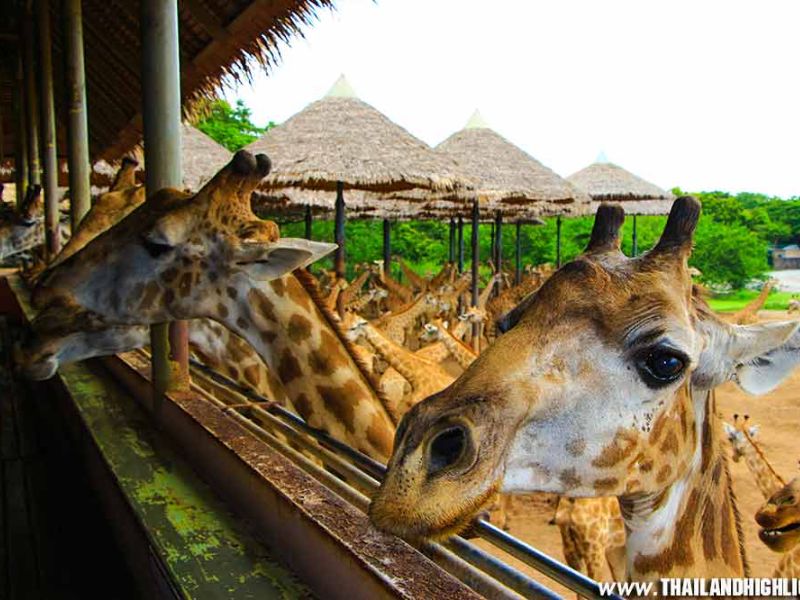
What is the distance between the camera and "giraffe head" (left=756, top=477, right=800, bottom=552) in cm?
271

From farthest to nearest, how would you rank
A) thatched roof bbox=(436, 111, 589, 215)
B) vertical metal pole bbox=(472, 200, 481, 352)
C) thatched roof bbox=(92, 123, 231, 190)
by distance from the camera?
1. thatched roof bbox=(436, 111, 589, 215)
2. thatched roof bbox=(92, 123, 231, 190)
3. vertical metal pole bbox=(472, 200, 481, 352)

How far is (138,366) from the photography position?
438 cm

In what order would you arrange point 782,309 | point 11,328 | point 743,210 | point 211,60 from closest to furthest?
point 211,60 → point 11,328 → point 782,309 → point 743,210

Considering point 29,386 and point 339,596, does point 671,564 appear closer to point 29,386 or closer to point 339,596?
point 339,596

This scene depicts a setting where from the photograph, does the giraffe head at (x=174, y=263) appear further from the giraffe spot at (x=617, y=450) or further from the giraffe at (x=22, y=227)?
the giraffe at (x=22, y=227)

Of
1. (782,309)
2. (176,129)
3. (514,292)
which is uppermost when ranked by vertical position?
(176,129)

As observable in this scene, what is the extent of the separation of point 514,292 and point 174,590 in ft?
49.2

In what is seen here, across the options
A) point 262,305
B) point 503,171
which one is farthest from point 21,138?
point 262,305

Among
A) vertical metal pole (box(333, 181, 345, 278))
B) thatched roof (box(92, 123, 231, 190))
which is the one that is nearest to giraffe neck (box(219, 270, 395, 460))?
vertical metal pole (box(333, 181, 345, 278))

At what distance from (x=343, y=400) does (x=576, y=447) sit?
171cm

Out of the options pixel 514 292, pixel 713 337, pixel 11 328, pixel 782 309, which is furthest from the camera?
pixel 782 309

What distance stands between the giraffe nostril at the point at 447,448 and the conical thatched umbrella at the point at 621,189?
16.0 meters

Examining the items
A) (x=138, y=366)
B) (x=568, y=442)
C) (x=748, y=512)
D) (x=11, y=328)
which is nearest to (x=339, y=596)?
(x=568, y=442)

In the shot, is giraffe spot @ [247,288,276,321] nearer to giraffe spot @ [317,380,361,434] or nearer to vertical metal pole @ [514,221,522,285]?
giraffe spot @ [317,380,361,434]
